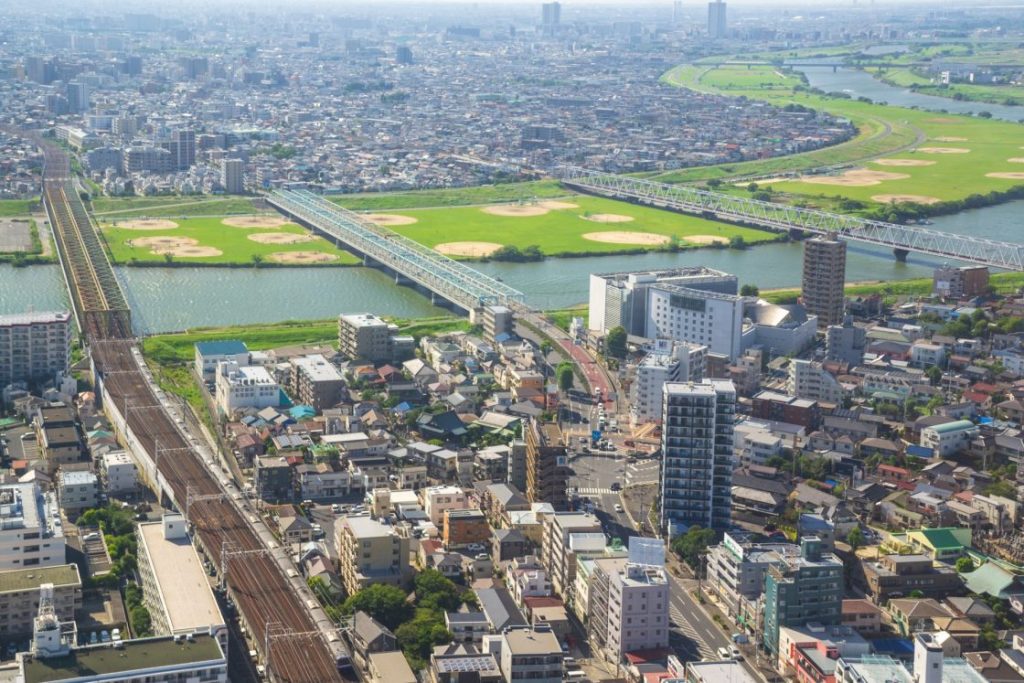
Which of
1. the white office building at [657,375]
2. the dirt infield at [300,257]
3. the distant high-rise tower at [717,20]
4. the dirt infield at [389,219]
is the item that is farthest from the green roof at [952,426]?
the distant high-rise tower at [717,20]

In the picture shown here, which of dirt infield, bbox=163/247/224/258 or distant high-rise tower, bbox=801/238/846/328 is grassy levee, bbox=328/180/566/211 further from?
distant high-rise tower, bbox=801/238/846/328

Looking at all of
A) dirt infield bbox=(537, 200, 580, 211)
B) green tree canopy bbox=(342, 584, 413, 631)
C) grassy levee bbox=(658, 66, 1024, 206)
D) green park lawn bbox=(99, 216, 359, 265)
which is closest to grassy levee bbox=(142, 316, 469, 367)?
green park lawn bbox=(99, 216, 359, 265)

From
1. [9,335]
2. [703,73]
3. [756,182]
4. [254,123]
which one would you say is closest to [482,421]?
[9,335]

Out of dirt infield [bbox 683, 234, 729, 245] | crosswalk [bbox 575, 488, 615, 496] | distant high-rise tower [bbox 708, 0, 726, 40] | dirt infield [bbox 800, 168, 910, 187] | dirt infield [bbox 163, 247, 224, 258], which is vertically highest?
distant high-rise tower [bbox 708, 0, 726, 40]

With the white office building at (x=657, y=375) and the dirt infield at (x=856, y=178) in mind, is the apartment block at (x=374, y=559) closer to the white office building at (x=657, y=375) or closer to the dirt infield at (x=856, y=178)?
the white office building at (x=657, y=375)

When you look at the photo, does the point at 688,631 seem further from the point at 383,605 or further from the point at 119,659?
the point at 119,659

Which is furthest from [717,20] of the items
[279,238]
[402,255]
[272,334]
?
[272,334]
